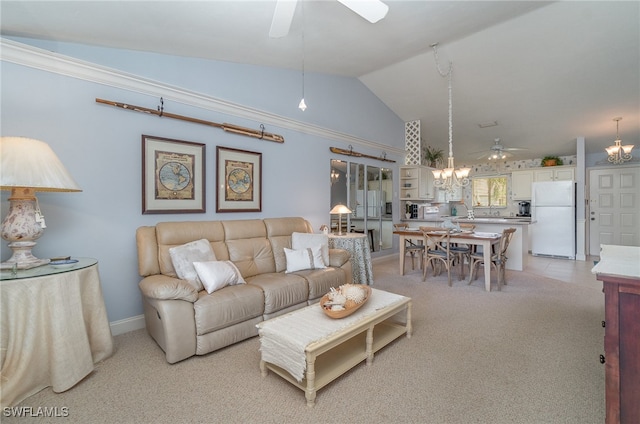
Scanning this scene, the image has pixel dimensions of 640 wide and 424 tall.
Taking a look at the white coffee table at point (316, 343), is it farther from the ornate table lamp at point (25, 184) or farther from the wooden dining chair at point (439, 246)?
the wooden dining chair at point (439, 246)

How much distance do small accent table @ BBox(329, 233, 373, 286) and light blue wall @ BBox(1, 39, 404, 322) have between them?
103 cm

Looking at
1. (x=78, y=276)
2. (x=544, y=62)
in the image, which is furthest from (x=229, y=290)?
(x=544, y=62)

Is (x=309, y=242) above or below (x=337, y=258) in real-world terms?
above

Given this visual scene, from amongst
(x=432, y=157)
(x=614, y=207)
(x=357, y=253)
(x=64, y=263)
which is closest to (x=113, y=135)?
(x=64, y=263)

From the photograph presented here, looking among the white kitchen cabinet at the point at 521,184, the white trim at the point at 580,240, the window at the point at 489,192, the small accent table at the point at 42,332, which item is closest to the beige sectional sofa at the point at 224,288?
the small accent table at the point at 42,332

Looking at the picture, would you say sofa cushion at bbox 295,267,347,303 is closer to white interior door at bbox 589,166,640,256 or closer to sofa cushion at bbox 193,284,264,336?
sofa cushion at bbox 193,284,264,336

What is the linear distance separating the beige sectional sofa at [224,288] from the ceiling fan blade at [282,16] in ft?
6.48

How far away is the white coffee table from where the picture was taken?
1791 millimetres

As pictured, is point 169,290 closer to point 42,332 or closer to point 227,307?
point 227,307

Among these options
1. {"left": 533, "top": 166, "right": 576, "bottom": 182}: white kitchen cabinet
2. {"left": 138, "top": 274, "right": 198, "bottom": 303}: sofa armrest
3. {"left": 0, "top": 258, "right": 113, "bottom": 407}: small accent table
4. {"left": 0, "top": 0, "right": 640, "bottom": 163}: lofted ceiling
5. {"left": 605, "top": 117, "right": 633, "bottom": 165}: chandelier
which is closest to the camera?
{"left": 0, "top": 258, "right": 113, "bottom": 407}: small accent table

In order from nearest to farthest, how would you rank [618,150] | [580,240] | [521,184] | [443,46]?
[443,46], [618,150], [580,240], [521,184]

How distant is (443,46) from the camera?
13.9 ft

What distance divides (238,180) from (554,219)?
6.83m

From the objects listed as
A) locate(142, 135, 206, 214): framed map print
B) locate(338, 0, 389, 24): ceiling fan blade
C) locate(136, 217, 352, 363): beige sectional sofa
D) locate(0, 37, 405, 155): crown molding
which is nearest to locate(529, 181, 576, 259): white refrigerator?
locate(136, 217, 352, 363): beige sectional sofa
